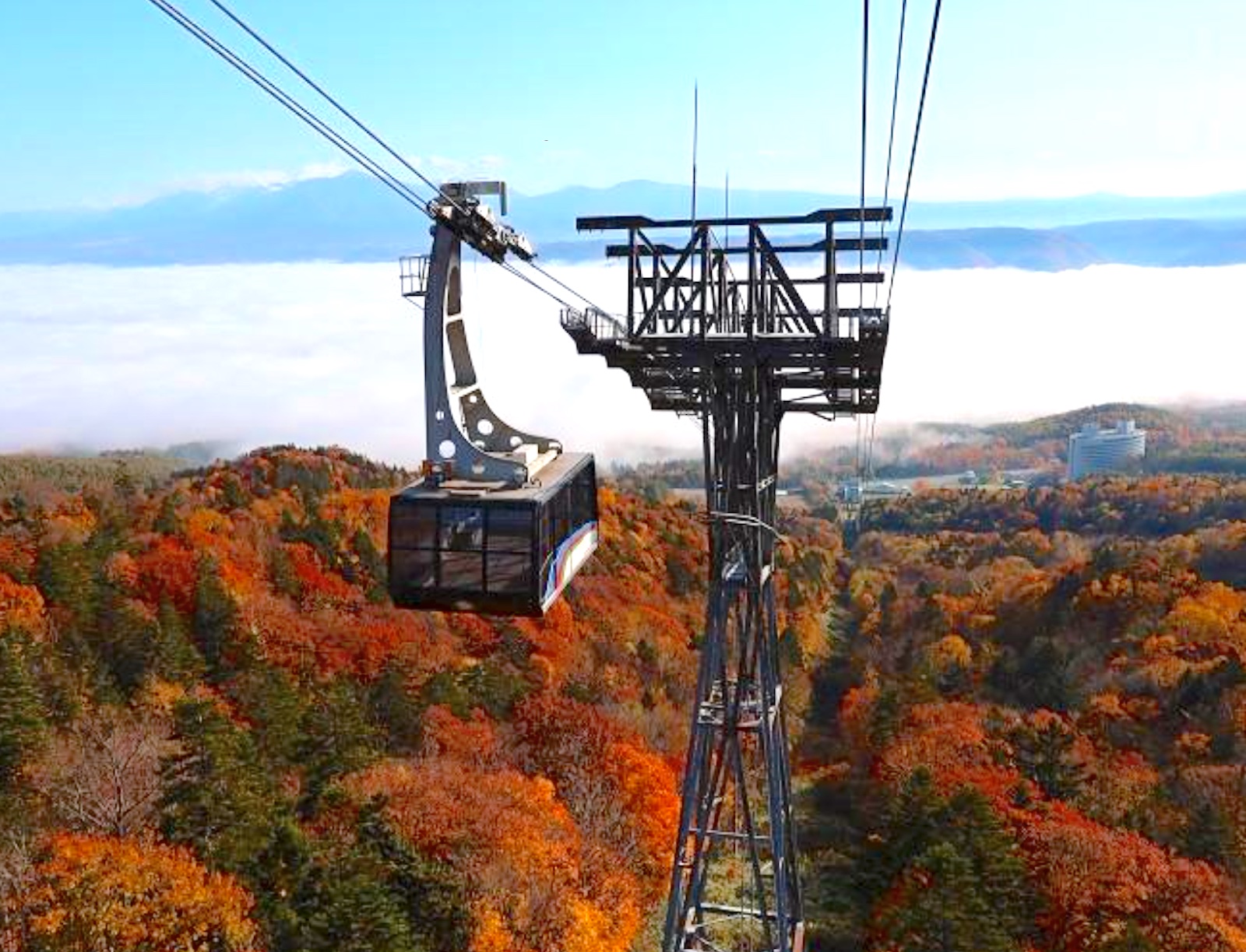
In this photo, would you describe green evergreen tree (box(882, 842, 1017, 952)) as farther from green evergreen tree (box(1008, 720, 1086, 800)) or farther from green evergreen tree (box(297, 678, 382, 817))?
green evergreen tree (box(297, 678, 382, 817))

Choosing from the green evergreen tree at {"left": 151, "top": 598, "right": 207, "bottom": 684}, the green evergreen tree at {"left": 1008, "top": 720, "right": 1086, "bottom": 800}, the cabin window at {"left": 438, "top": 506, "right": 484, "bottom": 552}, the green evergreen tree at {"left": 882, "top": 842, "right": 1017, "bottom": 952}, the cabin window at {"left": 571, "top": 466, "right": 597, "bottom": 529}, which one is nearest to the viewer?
the cabin window at {"left": 438, "top": 506, "right": 484, "bottom": 552}

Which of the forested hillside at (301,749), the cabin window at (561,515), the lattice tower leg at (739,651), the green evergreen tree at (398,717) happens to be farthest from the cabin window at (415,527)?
the green evergreen tree at (398,717)

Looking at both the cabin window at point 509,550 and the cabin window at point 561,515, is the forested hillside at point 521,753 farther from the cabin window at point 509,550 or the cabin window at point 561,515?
the cabin window at point 509,550

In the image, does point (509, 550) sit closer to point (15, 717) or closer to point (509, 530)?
point (509, 530)

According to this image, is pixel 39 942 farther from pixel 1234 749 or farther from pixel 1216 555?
pixel 1216 555

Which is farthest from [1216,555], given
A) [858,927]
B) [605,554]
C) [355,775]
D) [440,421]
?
[440,421]

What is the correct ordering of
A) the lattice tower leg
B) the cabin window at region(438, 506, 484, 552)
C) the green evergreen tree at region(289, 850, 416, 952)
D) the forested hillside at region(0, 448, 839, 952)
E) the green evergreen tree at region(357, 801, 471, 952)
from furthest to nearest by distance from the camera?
the green evergreen tree at region(357, 801, 471, 952) → the forested hillside at region(0, 448, 839, 952) → the green evergreen tree at region(289, 850, 416, 952) → the lattice tower leg → the cabin window at region(438, 506, 484, 552)

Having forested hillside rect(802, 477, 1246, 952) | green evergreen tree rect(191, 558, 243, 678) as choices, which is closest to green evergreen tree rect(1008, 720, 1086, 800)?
forested hillside rect(802, 477, 1246, 952)
